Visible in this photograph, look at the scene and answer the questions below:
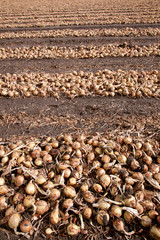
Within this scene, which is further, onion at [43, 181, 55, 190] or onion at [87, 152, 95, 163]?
onion at [87, 152, 95, 163]

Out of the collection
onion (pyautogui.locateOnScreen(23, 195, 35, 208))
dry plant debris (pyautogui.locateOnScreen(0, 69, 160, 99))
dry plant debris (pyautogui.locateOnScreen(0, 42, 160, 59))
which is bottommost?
onion (pyautogui.locateOnScreen(23, 195, 35, 208))

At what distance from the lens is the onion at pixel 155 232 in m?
1.22

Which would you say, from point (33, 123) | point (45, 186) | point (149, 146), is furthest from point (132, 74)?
point (45, 186)

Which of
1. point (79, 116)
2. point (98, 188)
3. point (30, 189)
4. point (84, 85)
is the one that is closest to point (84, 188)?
point (98, 188)

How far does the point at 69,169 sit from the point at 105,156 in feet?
1.41

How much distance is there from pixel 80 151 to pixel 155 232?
1.00m

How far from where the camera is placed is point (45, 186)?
4.87ft

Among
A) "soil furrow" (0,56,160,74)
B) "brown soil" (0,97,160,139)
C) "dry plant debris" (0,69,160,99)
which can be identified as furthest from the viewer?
"soil furrow" (0,56,160,74)

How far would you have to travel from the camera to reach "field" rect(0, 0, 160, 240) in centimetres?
136

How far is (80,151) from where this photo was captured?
180 centimetres

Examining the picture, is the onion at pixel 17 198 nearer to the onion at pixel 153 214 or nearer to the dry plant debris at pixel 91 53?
the onion at pixel 153 214

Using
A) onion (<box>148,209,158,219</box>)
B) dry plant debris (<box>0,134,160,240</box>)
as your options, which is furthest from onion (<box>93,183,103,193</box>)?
onion (<box>148,209,158,219</box>)

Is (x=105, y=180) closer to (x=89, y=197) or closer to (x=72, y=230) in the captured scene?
(x=89, y=197)

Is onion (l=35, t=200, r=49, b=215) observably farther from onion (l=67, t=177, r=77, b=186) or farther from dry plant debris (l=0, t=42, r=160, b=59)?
dry plant debris (l=0, t=42, r=160, b=59)
